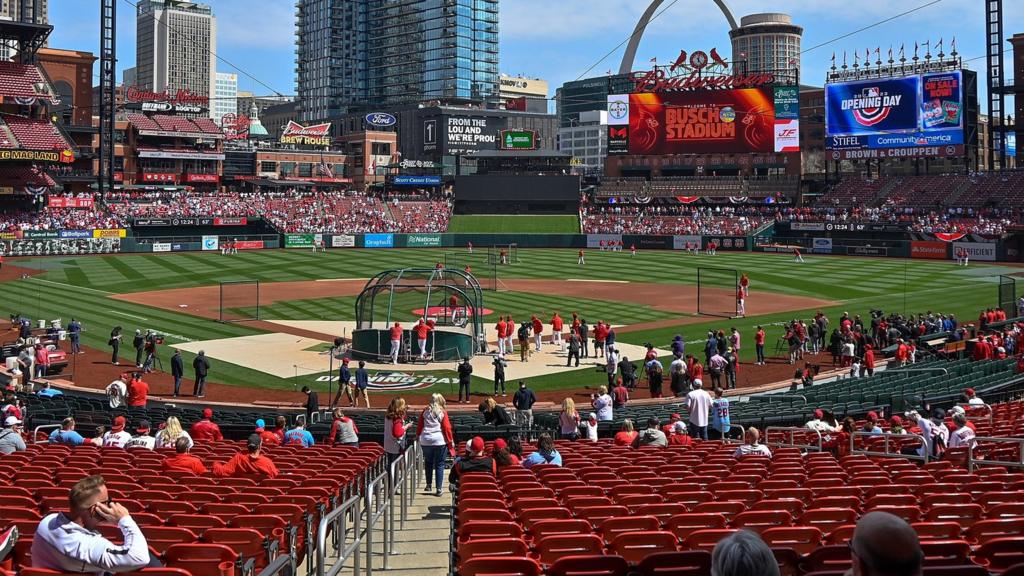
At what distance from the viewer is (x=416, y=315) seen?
119 ft

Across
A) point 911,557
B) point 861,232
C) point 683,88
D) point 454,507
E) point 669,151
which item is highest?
point 683,88

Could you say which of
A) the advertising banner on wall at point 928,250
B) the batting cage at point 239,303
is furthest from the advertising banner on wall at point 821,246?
the batting cage at point 239,303

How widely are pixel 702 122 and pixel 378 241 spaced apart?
126 ft

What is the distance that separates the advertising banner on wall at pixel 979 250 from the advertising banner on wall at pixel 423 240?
162ft

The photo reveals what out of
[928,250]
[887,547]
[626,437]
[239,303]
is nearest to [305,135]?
[928,250]

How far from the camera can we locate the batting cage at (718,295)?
48000mm

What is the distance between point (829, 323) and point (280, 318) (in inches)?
1024

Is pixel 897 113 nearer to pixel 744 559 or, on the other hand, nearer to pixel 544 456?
pixel 544 456

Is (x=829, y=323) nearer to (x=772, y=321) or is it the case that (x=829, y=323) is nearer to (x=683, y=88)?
(x=772, y=321)

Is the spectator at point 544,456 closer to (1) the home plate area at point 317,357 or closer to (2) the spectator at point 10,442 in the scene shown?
(2) the spectator at point 10,442

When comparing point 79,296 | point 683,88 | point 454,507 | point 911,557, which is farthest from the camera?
point 683,88

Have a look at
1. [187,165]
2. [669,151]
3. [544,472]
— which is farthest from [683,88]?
[544,472]

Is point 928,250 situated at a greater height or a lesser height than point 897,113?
lesser

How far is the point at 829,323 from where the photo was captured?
4434cm
